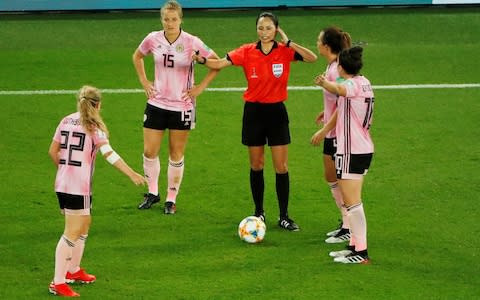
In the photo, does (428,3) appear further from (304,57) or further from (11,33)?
(304,57)

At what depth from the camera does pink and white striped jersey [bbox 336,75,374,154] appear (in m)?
10.6

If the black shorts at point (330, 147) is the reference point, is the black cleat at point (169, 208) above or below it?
below

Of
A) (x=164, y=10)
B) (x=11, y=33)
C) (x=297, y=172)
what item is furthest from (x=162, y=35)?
(x=11, y=33)

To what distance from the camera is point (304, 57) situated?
1175 cm

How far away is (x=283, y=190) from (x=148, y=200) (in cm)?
182

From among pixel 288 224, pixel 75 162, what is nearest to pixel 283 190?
pixel 288 224

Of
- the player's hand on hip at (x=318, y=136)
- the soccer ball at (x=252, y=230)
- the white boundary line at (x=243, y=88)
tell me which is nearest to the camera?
the player's hand on hip at (x=318, y=136)

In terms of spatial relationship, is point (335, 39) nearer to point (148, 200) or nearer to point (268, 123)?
point (268, 123)

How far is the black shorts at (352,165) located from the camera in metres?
10.6

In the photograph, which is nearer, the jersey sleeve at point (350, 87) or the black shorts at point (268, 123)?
the jersey sleeve at point (350, 87)

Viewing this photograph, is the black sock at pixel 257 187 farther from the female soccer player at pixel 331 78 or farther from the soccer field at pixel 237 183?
the female soccer player at pixel 331 78

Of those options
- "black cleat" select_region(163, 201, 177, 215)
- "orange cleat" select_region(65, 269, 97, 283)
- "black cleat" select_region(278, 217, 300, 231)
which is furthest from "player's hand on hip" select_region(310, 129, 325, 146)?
"orange cleat" select_region(65, 269, 97, 283)

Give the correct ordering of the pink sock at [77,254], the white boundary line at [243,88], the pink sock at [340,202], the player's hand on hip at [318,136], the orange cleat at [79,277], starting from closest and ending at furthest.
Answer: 1. the pink sock at [77,254]
2. the orange cleat at [79,277]
3. the player's hand on hip at [318,136]
4. the pink sock at [340,202]
5. the white boundary line at [243,88]

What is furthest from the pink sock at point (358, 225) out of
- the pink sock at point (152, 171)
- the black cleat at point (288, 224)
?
the pink sock at point (152, 171)
